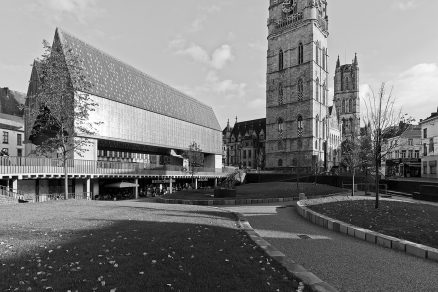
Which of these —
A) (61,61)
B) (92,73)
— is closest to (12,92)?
(92,73)

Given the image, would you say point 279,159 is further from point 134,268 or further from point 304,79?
point 134,268

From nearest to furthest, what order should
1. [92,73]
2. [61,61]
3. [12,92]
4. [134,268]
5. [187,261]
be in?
[134,268] < [187,261] < [61,61] < [92,73] < [12,92]

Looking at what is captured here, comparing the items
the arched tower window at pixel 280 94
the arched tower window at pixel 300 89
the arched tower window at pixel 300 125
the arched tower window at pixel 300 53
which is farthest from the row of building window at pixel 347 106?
the arched tower window at pixel 300 125

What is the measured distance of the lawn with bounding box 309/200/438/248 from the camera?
9781mm

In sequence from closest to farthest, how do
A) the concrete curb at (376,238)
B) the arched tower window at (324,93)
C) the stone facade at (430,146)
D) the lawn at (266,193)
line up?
the concrete curb at (376,238) → the lawn at (266,193) → the stone facade at (430,146) → the arched tower window at (324,93)

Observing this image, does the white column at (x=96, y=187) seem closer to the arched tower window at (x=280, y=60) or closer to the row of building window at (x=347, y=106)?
the arched tower window at (x=280, y=60)

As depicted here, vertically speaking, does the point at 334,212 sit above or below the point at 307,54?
below

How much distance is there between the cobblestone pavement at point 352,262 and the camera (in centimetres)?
631

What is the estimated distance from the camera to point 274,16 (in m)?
86.8

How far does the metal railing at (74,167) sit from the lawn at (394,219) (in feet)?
82.9

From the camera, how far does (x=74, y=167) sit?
33188 millimetres

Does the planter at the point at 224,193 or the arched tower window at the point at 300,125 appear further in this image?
the arched tower window at the point at 300,125

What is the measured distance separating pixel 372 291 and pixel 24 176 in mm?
30204

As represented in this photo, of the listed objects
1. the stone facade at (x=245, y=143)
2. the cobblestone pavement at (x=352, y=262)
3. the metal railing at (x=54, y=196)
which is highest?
the stone facade at (x=245, y=143)
